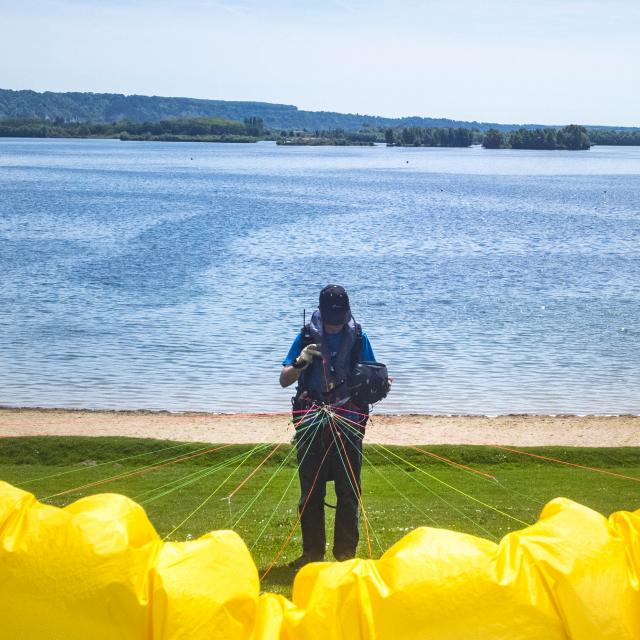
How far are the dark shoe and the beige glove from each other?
1.58 metres

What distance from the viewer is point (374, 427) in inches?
690

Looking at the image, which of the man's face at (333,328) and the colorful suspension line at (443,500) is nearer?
the man's face at (333,328)

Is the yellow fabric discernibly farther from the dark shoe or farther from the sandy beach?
the sandy beach

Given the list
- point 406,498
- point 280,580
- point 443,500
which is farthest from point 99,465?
point 280,580

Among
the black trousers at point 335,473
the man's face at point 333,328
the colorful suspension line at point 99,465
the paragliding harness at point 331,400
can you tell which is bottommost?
the colorful suspension line at point 99,465

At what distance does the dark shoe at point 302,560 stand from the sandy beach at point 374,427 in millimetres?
8063

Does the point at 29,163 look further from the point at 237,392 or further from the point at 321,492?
the point at 321,492

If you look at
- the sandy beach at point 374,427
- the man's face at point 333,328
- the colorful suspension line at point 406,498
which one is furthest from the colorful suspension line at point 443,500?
the sandy beach at point 374,427

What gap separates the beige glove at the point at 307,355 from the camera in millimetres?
6891

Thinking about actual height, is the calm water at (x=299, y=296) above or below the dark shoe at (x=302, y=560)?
below

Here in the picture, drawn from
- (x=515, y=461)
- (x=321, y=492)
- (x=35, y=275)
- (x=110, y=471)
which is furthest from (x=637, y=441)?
(x=35, y=275)

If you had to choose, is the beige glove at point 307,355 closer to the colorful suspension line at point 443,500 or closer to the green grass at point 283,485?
the colorful suspension line at point 443,500

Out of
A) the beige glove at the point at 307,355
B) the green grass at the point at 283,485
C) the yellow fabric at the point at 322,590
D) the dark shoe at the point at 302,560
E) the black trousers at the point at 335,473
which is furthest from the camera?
the green grass at the point at 283,485

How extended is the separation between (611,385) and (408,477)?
39.1 ft
